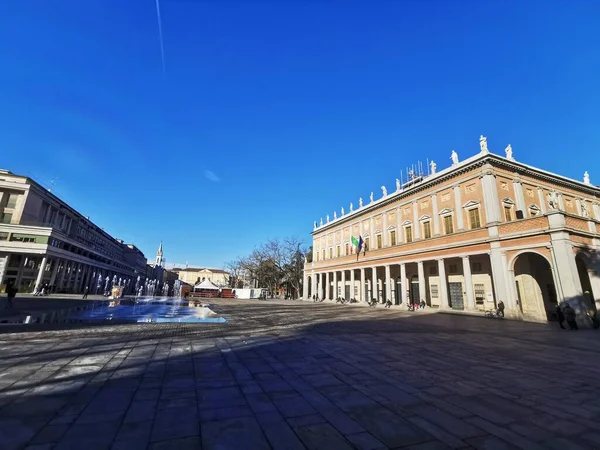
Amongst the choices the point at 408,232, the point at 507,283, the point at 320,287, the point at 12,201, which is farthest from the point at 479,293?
the point at 12,201

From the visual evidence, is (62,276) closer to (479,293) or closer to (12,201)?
(12,201)

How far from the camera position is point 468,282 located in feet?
86.5

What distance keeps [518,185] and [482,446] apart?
104 feet

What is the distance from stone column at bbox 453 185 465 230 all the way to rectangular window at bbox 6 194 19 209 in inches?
2640

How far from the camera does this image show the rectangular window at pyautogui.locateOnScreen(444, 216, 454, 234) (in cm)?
2953

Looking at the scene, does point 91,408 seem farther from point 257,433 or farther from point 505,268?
point 505,268

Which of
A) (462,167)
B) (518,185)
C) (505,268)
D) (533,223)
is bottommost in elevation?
(505,268)

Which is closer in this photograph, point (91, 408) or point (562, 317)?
point (91, 408)

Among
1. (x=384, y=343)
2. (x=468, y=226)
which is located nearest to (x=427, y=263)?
(x=468, y=226)

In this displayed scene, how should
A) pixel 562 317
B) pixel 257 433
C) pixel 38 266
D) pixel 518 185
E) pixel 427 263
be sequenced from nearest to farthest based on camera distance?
pixel 257 433 → pixel 562 317 → pixel 518 185 → pixel 427 263 → pixel 38 266

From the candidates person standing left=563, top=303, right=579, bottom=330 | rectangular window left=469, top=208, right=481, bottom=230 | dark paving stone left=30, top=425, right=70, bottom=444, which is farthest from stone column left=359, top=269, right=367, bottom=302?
dark paving stone left=30, top=425, right=70, bottom=444

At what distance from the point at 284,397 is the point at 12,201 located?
6627cm

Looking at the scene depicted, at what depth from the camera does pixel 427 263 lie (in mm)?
33031

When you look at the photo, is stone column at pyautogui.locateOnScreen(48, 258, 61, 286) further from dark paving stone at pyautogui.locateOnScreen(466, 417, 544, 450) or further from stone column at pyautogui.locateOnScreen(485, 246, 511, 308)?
stone column at pyautogui.locateOnScreen(485, 246, 511, 308)
